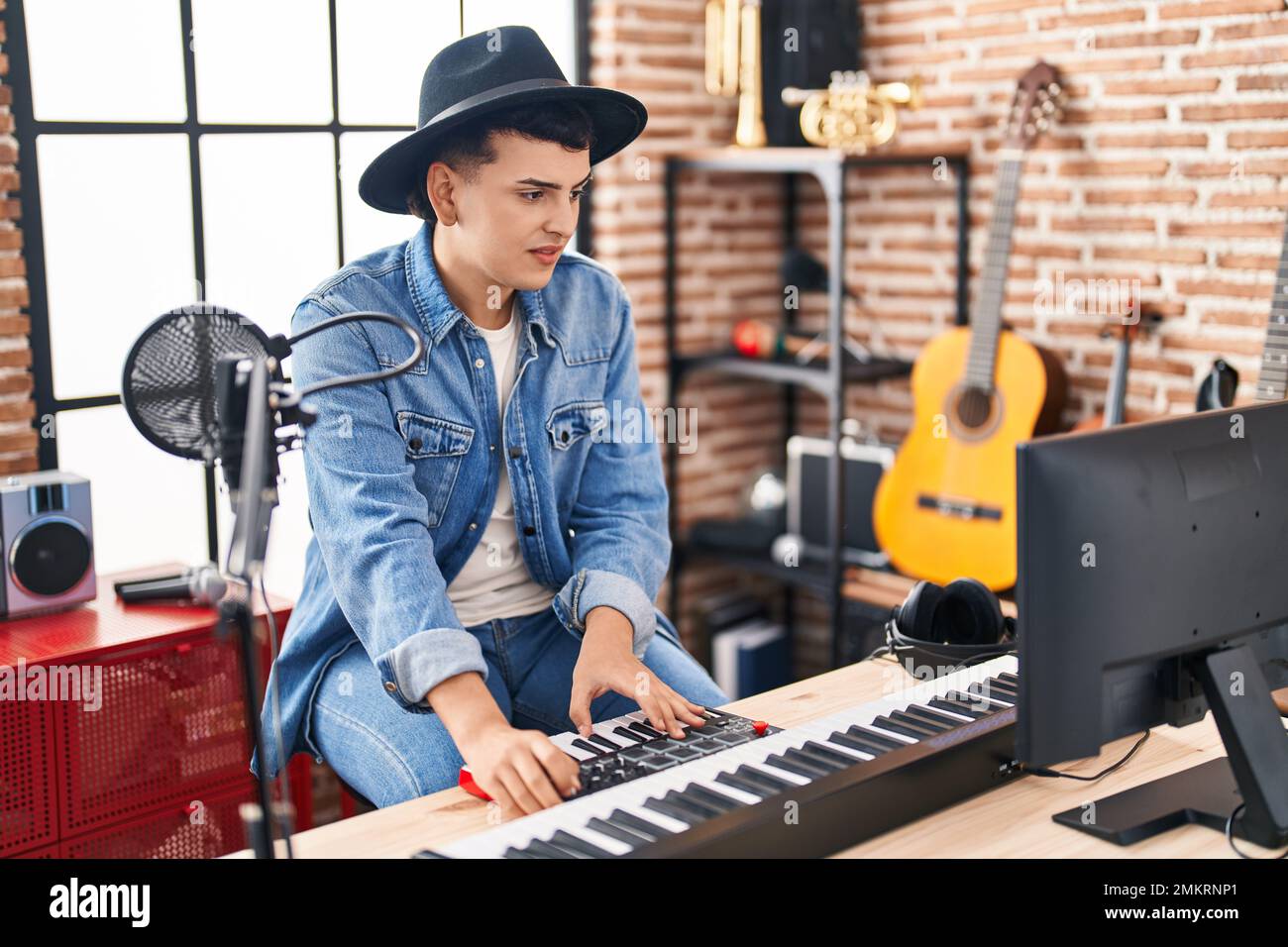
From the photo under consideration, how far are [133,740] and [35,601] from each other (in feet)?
1.04

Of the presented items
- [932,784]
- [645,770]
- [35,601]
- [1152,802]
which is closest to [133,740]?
[35,601]

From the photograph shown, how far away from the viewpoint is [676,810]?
4.49 ft

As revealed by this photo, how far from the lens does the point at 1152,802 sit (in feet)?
4.87

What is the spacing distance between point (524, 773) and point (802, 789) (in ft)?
1.03

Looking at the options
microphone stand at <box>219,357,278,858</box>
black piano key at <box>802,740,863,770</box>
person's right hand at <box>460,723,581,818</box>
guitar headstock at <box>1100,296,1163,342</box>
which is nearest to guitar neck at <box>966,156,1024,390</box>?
guitar headstock at <box>1100,296,1163,342</box>

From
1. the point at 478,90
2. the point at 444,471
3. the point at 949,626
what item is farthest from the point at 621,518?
the point at 478,90

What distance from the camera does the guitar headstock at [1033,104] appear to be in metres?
3.36

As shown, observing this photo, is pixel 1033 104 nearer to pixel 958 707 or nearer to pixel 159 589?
pixel 958 707

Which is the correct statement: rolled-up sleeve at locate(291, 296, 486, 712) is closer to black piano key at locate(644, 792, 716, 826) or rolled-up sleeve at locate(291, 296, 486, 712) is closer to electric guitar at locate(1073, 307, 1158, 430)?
black piano key at locate(644, 792, 716, 826)

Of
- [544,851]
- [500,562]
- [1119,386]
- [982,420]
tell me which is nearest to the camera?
[544,851]

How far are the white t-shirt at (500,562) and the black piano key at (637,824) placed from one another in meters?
0.80
